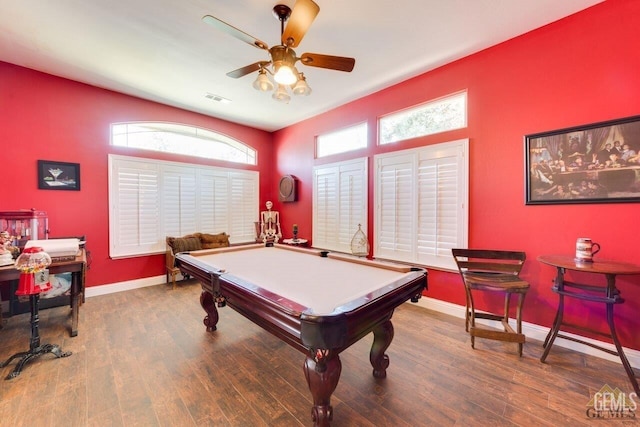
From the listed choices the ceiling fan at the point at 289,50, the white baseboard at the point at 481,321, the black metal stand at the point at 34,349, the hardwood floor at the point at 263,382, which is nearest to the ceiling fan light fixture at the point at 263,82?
the ceiling fan at the point at 289,50

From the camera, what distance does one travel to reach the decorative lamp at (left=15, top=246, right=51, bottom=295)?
200 centimetres

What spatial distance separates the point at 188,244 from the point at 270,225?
1.65 metres

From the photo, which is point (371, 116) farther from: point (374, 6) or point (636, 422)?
point (636, 422)

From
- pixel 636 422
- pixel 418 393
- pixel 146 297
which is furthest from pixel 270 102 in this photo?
pixel 636 422

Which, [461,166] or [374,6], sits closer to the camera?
[374,6]

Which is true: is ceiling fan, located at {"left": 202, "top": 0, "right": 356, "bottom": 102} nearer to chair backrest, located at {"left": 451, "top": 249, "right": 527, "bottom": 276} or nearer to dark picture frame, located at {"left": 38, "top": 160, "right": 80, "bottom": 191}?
chair backrest, located at {"left": 451, "top": 249, "right": 527, "bottom": 276}

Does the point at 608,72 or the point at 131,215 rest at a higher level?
the point at 608,72

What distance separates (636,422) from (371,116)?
3.92 metres

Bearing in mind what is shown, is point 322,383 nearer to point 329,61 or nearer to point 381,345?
point 381,345

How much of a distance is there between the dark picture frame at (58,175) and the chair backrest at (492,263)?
520 cm

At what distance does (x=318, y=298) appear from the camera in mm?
1505

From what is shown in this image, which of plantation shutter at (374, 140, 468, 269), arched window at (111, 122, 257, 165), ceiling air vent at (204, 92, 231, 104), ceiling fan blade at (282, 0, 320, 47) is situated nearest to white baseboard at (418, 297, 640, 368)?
plantation shutter at (374, 140, 468, 269)

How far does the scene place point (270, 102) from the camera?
4.23 meters

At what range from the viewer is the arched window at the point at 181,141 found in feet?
13.4
